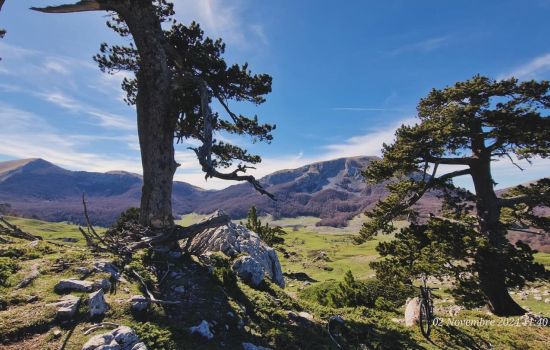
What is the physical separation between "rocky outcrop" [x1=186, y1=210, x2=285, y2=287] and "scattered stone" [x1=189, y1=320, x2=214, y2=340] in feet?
18.3

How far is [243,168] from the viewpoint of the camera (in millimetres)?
11648

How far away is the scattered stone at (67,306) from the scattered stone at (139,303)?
1.19 meters

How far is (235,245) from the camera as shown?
1633 cm

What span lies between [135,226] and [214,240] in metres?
5.42

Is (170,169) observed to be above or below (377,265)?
above

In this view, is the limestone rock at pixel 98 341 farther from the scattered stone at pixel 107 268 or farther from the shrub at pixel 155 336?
the scattered stone at pixel 107 268

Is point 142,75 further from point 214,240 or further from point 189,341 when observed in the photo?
point 189,341

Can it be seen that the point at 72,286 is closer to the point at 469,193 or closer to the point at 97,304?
the point at 97,304

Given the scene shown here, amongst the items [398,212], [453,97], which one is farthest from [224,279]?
[453,97]

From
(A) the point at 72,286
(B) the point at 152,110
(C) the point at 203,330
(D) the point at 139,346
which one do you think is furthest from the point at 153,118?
(D) the point at 139,346

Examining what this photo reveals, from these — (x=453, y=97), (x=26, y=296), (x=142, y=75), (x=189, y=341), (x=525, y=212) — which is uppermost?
(x=453, y=97)

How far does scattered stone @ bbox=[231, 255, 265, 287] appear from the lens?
1305cm

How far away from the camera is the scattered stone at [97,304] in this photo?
727 centimetres

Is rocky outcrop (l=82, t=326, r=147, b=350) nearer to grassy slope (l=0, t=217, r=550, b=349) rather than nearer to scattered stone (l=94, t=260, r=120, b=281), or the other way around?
grassy slope (l=0, t=217, r=550, b=349)
